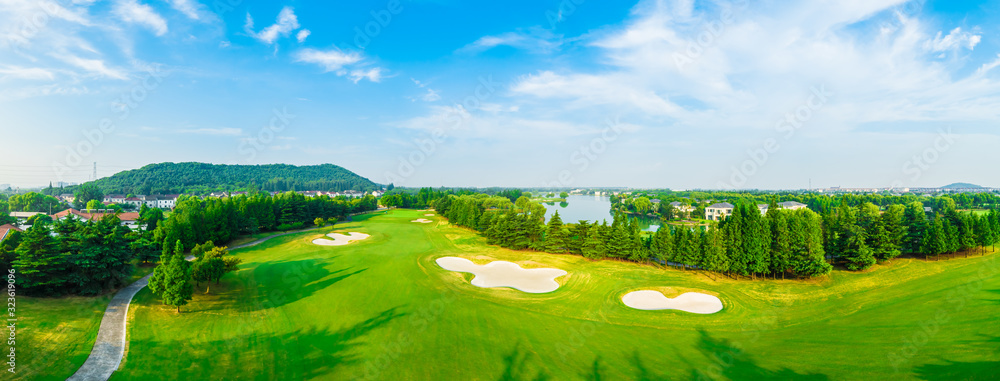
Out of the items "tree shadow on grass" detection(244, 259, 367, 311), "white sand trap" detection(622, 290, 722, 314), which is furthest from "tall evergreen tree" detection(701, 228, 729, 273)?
"tree shadow on grass" detection(244, 259, 367, 311)

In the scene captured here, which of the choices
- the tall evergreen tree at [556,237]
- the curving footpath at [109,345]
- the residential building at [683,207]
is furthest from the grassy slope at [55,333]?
the residential building at [683,207]

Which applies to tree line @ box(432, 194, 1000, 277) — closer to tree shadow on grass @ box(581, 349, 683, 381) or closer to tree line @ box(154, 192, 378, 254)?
tree shadow on grass @ box(581, 349, 683, 381)

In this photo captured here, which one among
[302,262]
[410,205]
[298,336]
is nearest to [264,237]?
[302,262]

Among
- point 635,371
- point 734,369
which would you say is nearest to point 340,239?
point 635,371

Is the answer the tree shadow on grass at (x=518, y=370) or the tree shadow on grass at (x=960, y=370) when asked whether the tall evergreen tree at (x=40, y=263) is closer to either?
the tree shadow on grass at (x=518, y=370)

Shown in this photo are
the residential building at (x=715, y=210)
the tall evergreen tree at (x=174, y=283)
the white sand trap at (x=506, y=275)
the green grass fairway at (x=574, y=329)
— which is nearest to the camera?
the green grass fairway at (x=574, y=329)

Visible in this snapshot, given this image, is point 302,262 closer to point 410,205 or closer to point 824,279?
point 824,279

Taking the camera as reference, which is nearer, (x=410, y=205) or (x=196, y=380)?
(x=196, y=380)
